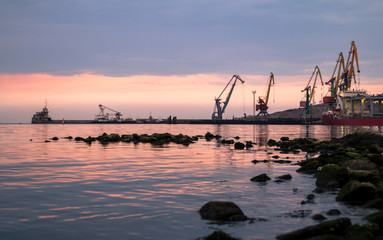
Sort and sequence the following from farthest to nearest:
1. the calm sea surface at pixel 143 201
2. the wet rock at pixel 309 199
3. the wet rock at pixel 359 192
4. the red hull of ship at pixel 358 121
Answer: the red hull of ship at pixel 358 121 < the wet rock at pixel 309 199 < the wet rock at pixel 359 192 < the calm sea surface at pixel 143 201

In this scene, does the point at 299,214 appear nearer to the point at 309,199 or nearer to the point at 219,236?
the point at 309,199

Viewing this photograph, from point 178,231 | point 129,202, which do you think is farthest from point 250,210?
point 129,202

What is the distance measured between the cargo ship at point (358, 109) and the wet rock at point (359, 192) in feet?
407

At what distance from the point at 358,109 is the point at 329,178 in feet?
460

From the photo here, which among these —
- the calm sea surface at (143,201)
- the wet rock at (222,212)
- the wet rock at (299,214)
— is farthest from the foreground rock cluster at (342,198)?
the wet rock at (299,214)

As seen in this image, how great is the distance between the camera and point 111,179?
17.4 m

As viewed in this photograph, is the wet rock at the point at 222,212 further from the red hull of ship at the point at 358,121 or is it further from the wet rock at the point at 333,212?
the red hull of ship at the point at 358,121

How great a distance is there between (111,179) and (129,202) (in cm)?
537

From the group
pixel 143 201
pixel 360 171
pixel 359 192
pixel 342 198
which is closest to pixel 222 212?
pixel 143 201

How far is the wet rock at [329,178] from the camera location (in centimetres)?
1475

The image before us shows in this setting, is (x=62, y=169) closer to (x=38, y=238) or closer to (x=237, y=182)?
(x=237, y=182)

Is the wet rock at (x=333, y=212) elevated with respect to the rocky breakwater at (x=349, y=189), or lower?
lower

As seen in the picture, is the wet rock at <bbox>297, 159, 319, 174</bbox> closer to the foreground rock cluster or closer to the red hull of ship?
the foreground rock cluster

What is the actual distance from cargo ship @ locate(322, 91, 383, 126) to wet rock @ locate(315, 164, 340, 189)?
121027mm
